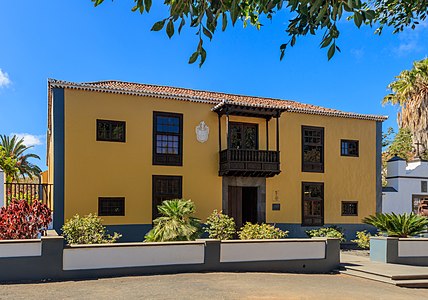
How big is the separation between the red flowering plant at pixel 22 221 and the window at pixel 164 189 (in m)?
6.08

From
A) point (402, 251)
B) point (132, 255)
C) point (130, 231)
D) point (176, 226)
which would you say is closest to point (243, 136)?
point (130, 231)

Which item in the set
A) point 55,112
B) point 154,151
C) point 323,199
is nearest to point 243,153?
point 154,151

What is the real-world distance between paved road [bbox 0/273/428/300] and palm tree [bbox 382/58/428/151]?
19.4m

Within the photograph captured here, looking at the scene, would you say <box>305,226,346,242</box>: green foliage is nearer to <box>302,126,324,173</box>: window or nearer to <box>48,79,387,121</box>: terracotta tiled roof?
<box>302,126,324,173</box>: window

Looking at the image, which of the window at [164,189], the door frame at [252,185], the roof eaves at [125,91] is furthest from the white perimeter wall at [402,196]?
the window at [164,189]

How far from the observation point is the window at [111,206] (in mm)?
16047

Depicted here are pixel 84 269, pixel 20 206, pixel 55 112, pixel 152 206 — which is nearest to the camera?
pixel 84 269

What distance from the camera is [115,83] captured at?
18.6 m

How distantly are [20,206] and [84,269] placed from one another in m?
2.55

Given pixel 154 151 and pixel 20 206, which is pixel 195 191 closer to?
pixel 154 151

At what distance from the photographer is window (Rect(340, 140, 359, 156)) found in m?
20.7

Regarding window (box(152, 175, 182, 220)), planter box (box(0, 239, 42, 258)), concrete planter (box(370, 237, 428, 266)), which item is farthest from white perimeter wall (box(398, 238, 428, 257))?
planter box (box(0, 239, 42, 258))

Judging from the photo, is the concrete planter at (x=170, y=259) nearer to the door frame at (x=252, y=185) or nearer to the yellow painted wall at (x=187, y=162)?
the yellow painted wall at (x=187, y=162)

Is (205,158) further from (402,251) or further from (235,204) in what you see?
(402,251)
